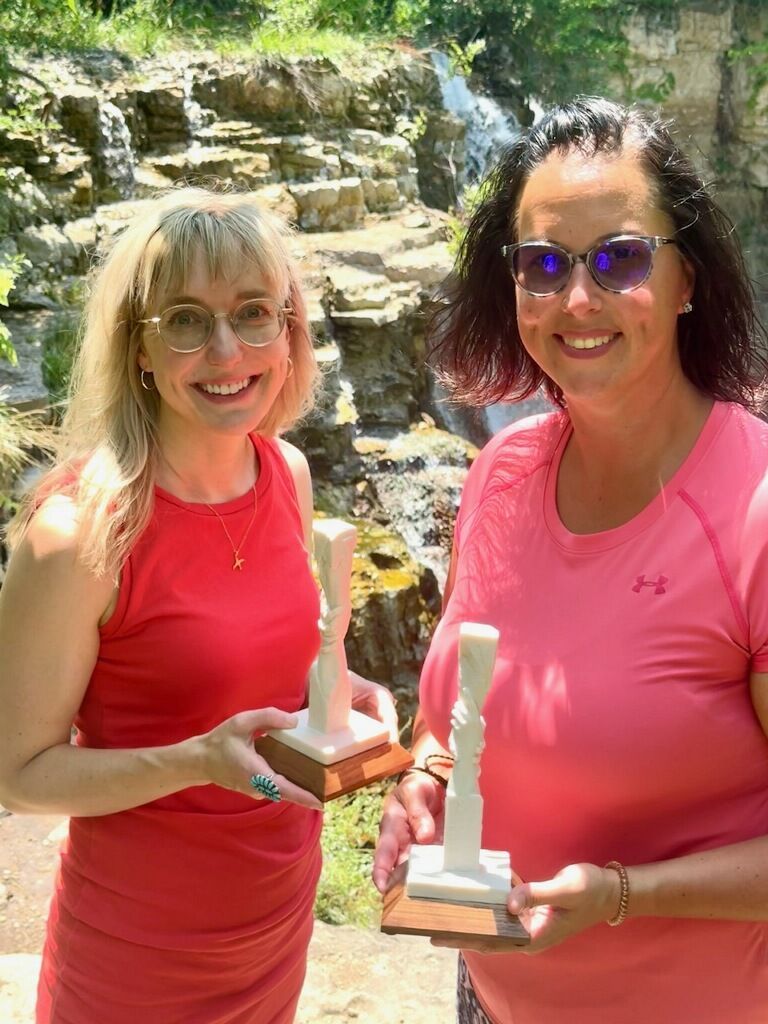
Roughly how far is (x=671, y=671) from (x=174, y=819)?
0.85 metres

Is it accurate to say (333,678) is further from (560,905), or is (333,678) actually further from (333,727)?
(560,905)

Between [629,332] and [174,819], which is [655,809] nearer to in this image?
[629,332]

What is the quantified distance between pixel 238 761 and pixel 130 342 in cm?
72

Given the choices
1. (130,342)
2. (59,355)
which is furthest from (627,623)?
(59,355)

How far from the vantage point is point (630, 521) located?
1.45 meters

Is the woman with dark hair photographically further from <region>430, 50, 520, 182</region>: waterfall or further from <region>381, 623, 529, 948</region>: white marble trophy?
<region>430, 50, 520, 182</region>: waterfall

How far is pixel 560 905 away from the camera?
4.21 feet

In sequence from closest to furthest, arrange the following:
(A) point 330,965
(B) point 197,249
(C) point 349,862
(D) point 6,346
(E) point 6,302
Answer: (B) point 197,249
(A) point 330,965
(C) point 349,862
(E) point 6,302
(D) point 6,346

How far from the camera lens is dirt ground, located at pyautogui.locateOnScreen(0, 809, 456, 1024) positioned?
2.90 metres

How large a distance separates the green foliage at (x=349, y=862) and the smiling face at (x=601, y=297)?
292cm

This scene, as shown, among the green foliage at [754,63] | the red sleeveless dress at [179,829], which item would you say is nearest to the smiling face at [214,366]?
the red sleeveless dress at [179,829]

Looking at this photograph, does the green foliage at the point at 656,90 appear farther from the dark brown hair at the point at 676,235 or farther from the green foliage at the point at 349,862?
the dark brown hair at the point at 676,235

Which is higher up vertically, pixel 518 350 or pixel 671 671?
pixel 518 350

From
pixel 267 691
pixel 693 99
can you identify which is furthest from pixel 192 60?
pixel 267 691
